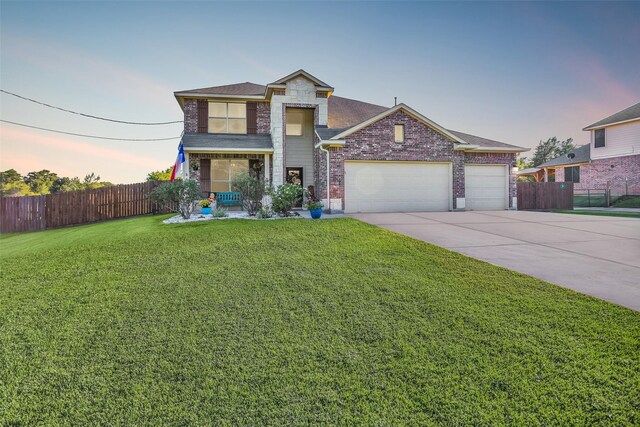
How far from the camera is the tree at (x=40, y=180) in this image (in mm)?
40562

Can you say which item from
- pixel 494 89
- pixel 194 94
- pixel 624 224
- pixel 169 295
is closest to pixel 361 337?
pixel 169 295

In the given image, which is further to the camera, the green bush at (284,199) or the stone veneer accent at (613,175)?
the stone veneer accent at (613,175)

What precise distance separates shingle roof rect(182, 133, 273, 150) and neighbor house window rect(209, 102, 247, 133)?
1.53ft

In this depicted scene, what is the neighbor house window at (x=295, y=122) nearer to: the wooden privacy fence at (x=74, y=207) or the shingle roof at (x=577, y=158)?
the wooden privacy fence at (x=74, y=207)

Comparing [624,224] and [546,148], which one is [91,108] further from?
[546,148]

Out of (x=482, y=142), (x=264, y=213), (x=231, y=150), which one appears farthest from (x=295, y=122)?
(x=482, y=142)

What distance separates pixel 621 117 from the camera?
2338 centimetres

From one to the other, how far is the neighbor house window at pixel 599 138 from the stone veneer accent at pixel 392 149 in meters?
18.6

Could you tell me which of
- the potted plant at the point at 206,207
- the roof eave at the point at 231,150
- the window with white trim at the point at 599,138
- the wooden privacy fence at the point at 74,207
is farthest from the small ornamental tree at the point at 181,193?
the window with white trim at the point at 599,138

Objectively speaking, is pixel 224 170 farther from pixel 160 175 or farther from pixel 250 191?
pixel 160 175

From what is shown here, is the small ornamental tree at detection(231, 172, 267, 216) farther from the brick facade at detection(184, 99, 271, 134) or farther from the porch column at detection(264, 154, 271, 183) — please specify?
the brick facade at detection(184, 99, 271, 134)

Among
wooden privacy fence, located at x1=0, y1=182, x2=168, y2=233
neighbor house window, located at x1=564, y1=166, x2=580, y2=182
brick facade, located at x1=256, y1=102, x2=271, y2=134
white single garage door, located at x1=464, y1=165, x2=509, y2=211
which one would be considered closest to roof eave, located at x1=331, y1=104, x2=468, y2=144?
white single garage door, located at x1=464, y1=165, x2=509, y2=211

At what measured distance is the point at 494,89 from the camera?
17281 millimetres

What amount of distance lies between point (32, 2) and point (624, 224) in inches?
902
